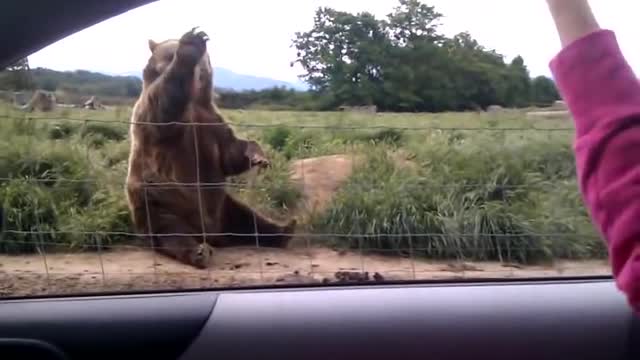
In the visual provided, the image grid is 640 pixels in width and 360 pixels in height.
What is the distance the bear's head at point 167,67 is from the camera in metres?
2.20

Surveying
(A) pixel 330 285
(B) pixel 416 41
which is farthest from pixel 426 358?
(B) pixel 416 41

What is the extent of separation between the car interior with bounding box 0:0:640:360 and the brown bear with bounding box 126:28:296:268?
14 centimetres

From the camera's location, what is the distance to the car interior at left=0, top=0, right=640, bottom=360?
2113 mm

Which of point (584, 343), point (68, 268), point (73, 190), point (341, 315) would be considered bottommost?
point (584, 343)

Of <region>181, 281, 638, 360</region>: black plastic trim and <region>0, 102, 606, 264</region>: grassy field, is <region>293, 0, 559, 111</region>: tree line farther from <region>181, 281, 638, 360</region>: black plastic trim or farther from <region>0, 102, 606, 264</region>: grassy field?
<region>181, 281, 638, 360</region>: black plastic trim

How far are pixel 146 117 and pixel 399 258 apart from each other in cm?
71

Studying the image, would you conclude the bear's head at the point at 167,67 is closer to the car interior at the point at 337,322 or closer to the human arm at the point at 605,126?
the car interior at the point at 337,322

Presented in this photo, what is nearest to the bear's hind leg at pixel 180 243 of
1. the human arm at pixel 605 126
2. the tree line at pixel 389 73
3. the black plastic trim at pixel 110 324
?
the black plastic trim at pixel 110 324

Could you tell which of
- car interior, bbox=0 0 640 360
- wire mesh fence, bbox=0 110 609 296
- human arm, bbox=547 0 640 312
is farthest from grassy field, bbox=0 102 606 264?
human arm, bbox=547 0 640 312

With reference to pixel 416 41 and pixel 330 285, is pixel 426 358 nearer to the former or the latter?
pixel 330 285

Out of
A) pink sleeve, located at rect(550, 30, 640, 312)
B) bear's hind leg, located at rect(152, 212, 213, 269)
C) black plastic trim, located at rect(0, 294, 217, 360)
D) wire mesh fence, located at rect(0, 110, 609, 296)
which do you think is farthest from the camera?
bear's hind leg, located at rect(152, 212, 213, 269)

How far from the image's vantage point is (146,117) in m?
2.27

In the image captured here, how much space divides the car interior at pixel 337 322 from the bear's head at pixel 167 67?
50 cm

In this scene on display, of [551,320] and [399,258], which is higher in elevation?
[399,258]
